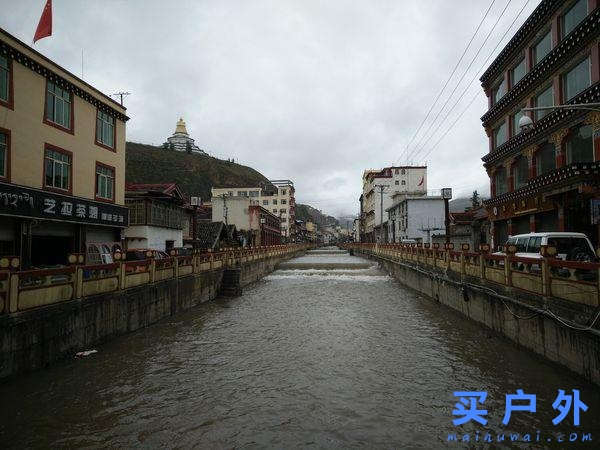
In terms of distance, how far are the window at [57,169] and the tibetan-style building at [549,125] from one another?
22970 mm

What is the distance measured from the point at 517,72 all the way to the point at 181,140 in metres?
151

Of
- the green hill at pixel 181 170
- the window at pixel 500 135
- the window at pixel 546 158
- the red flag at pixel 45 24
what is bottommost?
the window at pixel 546 158

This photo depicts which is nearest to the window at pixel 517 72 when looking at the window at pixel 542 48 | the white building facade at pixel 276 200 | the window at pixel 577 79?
the window at pixel 542 48

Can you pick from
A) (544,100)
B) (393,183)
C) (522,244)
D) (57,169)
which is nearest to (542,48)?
(544,100)

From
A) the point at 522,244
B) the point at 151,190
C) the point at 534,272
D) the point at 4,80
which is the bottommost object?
the point at 534,272

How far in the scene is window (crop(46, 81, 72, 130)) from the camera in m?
19.2

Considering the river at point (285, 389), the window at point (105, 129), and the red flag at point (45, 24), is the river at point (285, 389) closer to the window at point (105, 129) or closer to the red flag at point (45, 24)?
the red flag at point (45, 24)

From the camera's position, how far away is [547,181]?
21.5m

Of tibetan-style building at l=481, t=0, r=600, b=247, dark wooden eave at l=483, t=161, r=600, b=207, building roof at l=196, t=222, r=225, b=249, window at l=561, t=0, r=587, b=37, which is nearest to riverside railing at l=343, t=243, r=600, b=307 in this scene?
tibetan-style building at l=481, t=0, r=600, b=247

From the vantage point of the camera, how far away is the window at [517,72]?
85.2ft

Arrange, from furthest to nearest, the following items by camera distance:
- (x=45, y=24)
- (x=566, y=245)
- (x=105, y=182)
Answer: (x=105, y=182), (x=45, y=24), (x=566, y=245)

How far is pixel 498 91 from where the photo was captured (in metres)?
30.2

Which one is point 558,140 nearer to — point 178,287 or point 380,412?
point 380,412

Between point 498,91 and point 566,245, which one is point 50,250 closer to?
point 566,245
